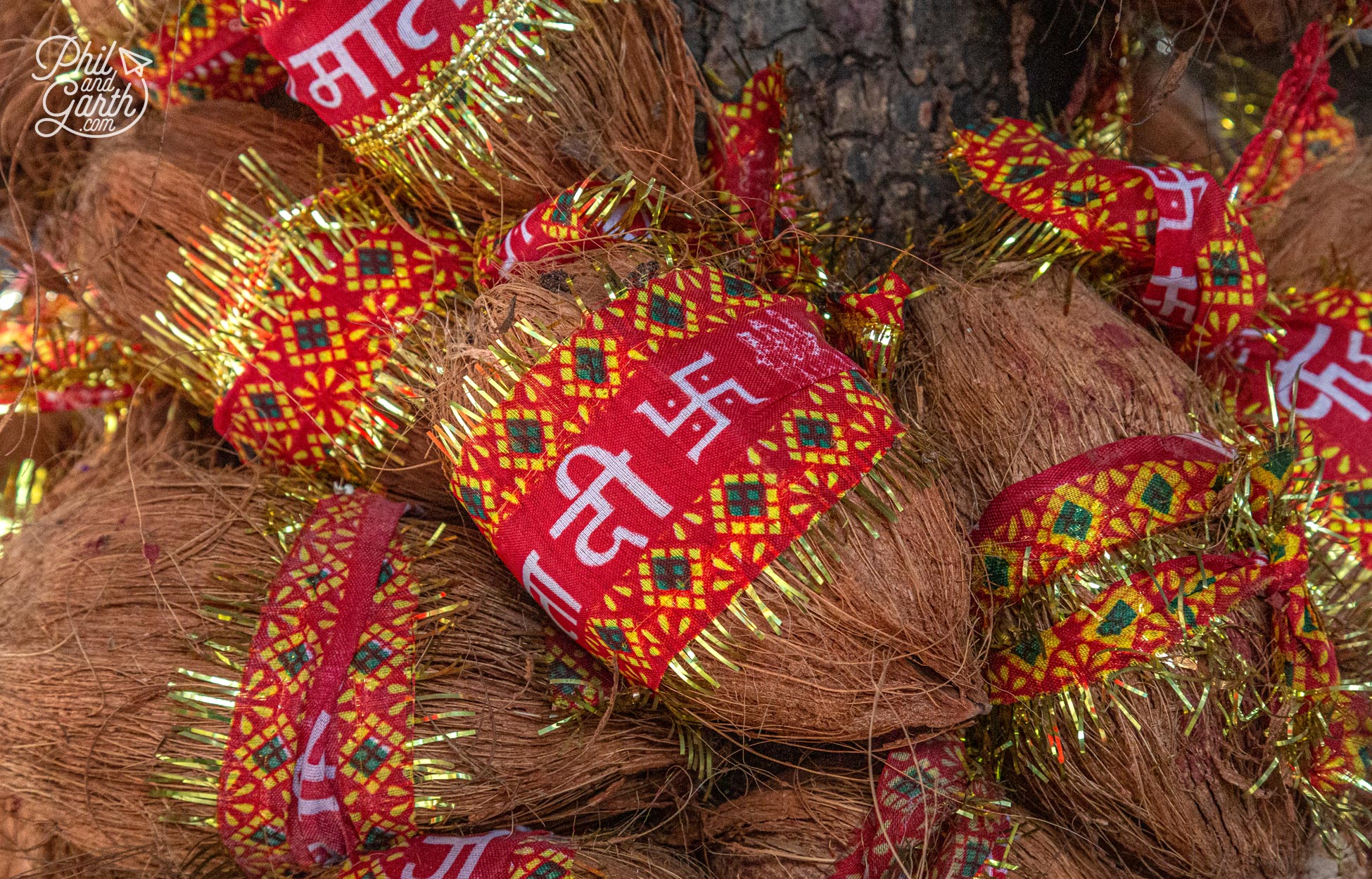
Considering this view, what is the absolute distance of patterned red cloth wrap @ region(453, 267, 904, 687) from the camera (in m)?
0.85

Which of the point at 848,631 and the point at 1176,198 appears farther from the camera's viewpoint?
the point at 1176,198

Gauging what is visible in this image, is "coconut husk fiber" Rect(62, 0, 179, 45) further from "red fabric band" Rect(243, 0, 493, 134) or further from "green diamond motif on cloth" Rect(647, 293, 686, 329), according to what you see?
"green diamond motif on cloth" Rect(647, 293, 686, 329)

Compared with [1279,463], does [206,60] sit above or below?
above

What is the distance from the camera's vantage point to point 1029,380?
100 cm

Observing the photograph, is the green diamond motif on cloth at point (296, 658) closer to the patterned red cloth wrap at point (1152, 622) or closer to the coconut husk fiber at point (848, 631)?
the coconut husk fiber at point (848, 631)

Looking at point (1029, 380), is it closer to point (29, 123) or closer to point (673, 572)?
point (673, 572)

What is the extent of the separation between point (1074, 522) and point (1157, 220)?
35 cm

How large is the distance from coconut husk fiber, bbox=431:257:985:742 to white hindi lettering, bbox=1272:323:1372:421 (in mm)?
534

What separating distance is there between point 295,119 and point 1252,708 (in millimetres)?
1255

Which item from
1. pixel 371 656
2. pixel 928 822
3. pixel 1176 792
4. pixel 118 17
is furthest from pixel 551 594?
pixel 118 17

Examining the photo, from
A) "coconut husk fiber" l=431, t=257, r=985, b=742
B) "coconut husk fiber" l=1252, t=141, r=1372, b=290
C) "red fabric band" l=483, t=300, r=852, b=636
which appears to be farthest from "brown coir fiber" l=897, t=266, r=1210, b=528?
"coconut husk fiber" l=1252, t=141, r=1372, b=290

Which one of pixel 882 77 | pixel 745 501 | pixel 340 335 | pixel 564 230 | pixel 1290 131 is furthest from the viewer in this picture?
pixel 1290 131

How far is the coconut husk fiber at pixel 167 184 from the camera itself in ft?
3.60

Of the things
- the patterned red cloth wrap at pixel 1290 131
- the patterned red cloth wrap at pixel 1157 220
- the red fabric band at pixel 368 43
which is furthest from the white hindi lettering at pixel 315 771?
the patterned red cloth wrap at pixel 1290 131
